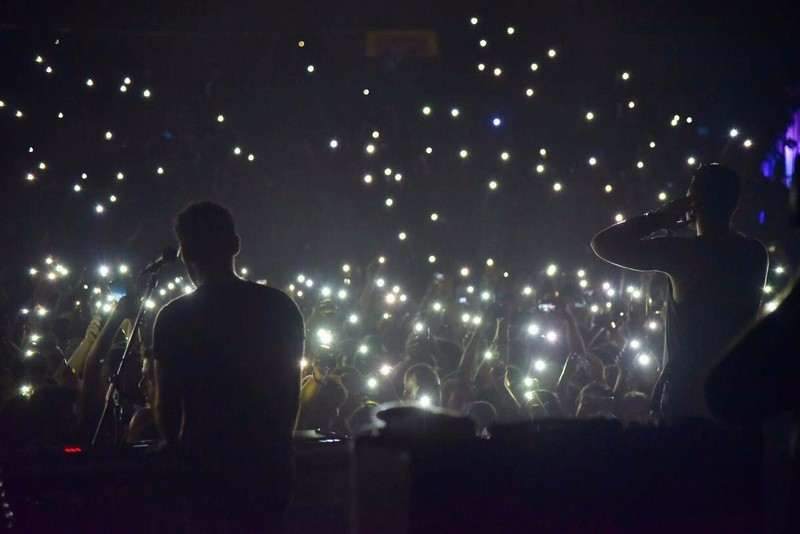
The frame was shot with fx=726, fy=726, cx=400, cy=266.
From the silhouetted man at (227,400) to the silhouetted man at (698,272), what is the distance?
5.01ft

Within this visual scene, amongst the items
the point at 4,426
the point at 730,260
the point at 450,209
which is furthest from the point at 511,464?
the point at 450,209

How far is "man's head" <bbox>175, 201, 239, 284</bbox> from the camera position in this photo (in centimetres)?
273

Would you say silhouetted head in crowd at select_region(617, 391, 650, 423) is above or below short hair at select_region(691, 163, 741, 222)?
below

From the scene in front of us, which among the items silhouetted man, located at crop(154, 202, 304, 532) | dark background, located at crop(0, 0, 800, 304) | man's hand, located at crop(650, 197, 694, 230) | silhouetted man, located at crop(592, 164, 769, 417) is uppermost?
dark background, located at crop(0, 0, 800, 304)

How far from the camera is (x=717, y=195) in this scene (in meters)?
3.12

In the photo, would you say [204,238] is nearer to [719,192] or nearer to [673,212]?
[673,212]

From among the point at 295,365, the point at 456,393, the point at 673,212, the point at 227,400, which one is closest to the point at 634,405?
the point at 456,393

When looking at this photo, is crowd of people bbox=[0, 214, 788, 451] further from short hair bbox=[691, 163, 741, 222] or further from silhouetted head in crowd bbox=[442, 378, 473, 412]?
short hair bbox=[691, 163, 741, 222]

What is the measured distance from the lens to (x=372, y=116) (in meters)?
13.3

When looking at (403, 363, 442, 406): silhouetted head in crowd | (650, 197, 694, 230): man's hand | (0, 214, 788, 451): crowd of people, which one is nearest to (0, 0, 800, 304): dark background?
(0, 214, 788, 451): crowd of people

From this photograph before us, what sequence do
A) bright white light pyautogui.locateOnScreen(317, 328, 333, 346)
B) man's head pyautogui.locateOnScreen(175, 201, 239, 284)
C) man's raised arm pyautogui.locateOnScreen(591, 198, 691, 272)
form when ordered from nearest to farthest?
man's head pyautogui.locateOnScreen(175, 201, 239, 284), man's raised arm pyautogui.locateOnScreen(591, 198, 691, 272), bright white light pyautogui.locateOnScreen(317, 328, 333, 346)

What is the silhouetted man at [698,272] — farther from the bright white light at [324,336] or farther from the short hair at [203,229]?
the bright white light at [324,336]

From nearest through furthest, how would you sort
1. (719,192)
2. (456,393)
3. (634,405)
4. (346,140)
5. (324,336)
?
(719,192), (634,405), (456,393), (324,336), (346,140)

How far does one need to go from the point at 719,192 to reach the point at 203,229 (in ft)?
7.07
